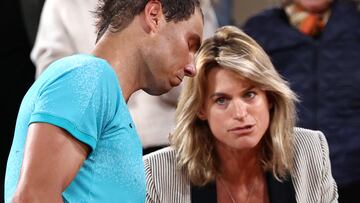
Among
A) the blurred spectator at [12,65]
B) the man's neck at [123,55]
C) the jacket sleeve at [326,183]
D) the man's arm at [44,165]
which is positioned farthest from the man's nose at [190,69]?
the blurred spectator at [12,65]

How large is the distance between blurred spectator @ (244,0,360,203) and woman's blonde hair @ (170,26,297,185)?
12.2 inches

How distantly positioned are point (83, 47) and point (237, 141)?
2.42ft

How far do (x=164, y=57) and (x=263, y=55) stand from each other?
2.56ft

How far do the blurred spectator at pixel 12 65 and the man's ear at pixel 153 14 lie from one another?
5.62 ft

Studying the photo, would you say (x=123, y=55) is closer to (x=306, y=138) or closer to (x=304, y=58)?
(x=306, y=138)

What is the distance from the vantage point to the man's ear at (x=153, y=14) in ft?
5.07

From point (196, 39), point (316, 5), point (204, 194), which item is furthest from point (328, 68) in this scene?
point (196, 39)

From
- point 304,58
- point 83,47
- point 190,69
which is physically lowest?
point 304,58

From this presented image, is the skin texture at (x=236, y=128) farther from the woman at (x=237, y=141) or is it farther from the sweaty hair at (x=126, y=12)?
the sweaty hair at (x=126, y=12)

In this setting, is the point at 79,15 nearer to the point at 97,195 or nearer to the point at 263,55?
the point at 263,55

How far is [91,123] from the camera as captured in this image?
4.52 feet

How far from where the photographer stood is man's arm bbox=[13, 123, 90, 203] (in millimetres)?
1335

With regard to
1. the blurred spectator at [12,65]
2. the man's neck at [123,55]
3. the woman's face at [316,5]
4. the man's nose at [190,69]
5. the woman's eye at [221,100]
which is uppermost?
the man's neck at [123,55]

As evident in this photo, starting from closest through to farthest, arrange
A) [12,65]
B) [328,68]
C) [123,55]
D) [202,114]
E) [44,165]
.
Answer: [44,165] → [123,55] → [202,114] → [328,68] → [12,65]
